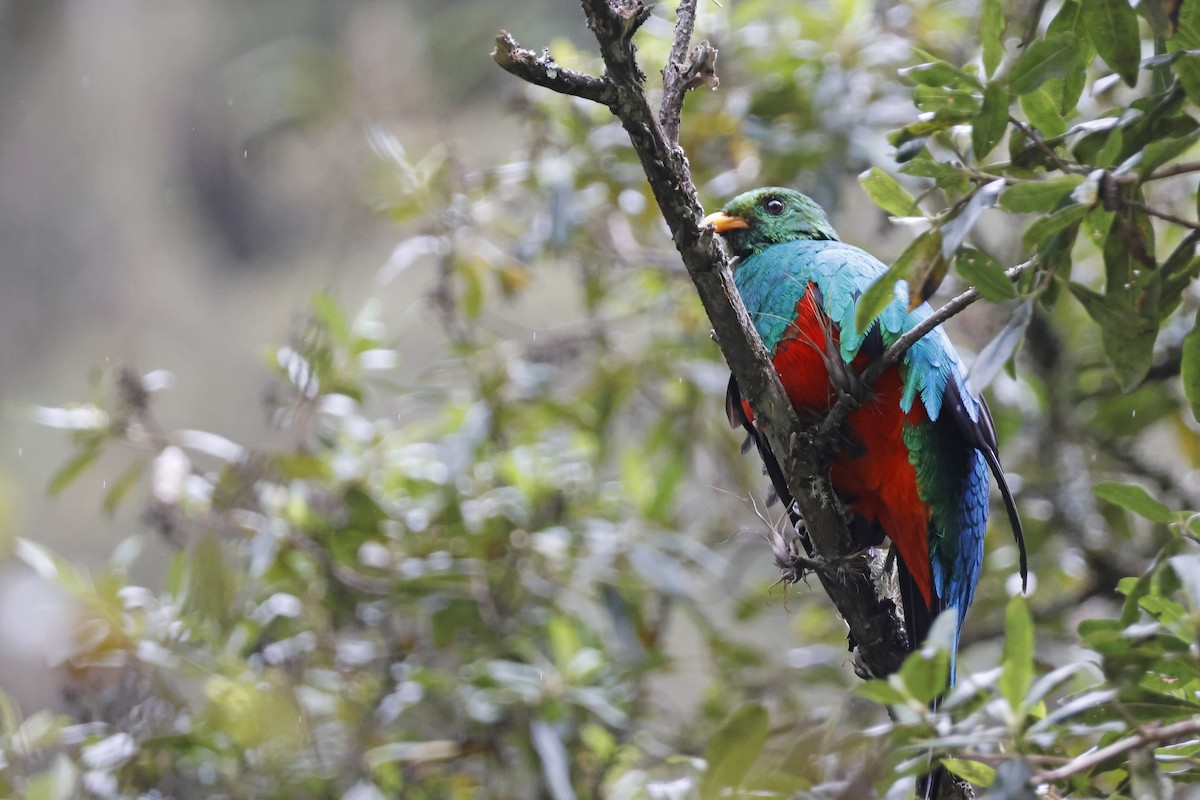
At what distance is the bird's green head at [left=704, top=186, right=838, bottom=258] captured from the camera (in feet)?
10.0

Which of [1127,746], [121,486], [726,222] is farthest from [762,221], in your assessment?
[121,486]

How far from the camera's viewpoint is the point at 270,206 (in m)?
8.40

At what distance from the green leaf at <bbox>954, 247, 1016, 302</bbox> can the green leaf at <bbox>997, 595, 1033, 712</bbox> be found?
428 mm

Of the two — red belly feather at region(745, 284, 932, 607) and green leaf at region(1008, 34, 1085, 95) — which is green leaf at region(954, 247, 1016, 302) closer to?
green leaf at region(1008, 34, 1085, 95)

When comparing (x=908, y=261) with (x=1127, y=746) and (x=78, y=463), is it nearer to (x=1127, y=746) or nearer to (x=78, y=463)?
(x=1127, y=746)

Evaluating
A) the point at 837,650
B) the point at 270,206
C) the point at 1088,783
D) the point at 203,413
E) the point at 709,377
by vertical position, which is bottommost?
the point at 1088,783

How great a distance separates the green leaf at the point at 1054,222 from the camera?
1501mm

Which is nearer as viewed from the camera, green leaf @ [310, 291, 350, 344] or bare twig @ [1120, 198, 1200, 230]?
bare twig @ [1120, 198, 1200, 230]

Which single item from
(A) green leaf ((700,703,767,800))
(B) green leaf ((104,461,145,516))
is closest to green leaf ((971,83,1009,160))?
(A) green leaf ((700,703,767,800))

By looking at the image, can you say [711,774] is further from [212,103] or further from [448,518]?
[212,103]

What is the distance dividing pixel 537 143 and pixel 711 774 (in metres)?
2.68

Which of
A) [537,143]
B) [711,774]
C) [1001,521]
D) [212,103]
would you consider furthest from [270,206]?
[711,774]

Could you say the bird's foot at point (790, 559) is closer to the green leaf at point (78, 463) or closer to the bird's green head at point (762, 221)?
the bird's green head at point (762, 221)

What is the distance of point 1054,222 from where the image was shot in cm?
151
